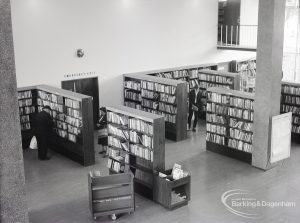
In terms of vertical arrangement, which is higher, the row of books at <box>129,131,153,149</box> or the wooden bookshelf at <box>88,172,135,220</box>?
the row of books at <box>129,131,153,149</box>

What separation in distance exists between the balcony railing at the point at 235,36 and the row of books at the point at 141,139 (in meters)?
9.93

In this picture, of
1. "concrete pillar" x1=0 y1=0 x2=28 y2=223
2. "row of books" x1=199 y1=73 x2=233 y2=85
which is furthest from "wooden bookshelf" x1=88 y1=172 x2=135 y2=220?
"row of books" x1=199 y1=73 x2=233 y2=85

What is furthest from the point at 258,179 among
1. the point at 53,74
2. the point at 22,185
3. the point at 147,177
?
the point at 53,74

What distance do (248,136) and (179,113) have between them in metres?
2.67

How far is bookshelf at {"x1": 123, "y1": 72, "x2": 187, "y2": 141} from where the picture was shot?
43.4 ft

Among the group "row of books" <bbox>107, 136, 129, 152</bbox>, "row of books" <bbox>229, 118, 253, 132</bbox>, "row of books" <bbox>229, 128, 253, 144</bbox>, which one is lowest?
"row of books" <bbox>229, 128, 253, 144</bbox>

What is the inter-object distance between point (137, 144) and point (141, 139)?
0.26 meters

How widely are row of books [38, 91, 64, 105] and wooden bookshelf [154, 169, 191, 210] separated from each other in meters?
4.41

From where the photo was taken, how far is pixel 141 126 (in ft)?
31.6

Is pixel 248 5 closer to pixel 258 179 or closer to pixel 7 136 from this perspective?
pixel 258 179

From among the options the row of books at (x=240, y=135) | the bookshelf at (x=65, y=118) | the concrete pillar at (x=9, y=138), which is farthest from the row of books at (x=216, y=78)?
the concrete pillar at (x=9, y=138)

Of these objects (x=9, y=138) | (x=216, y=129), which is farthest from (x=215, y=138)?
(x=9, y=138)

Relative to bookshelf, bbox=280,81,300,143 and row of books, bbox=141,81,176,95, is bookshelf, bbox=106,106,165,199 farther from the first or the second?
bookshelf, bbox=280,81,300,143

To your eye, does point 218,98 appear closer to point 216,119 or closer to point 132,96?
point 216,119
